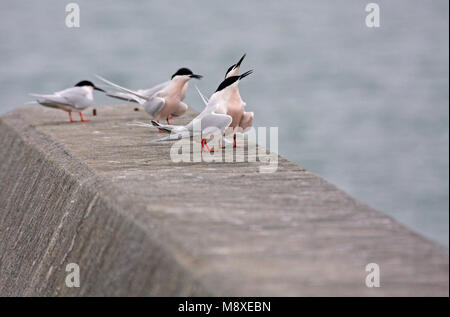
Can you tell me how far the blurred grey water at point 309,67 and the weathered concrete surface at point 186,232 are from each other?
9828 mm

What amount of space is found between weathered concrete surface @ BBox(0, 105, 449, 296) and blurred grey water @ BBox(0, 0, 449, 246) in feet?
32.2

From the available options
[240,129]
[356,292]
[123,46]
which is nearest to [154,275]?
Answer: [356,292]

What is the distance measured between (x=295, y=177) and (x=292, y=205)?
68 centimetres

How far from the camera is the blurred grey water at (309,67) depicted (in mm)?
18344

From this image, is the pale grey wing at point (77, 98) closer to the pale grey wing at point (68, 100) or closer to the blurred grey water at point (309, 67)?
the pale grey wing at point (68, 100)

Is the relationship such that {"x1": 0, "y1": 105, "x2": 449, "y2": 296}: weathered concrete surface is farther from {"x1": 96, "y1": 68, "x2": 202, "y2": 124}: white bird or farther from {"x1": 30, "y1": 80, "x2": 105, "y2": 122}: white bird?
{"x1": 30, "y1": 80, "x2": 105, "y2": 122}: white bird

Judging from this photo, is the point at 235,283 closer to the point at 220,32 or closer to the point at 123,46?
the point at 123,46

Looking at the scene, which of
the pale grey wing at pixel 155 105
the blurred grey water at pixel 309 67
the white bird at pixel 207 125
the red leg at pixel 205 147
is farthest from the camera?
the blurred grey water at pixel 309 67

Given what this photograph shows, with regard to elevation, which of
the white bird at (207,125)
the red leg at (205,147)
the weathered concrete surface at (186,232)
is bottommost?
the weathered concrete surface at (186,232)

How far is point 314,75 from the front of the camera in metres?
28.0

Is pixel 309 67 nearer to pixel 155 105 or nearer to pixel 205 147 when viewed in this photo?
pixel 155 105

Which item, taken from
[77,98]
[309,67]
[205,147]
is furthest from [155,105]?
[309,67]

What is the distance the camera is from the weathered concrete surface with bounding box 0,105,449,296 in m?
3.38

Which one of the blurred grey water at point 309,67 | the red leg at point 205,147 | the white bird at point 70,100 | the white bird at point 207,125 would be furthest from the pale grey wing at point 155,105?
the blurred grey water at point 309,67
